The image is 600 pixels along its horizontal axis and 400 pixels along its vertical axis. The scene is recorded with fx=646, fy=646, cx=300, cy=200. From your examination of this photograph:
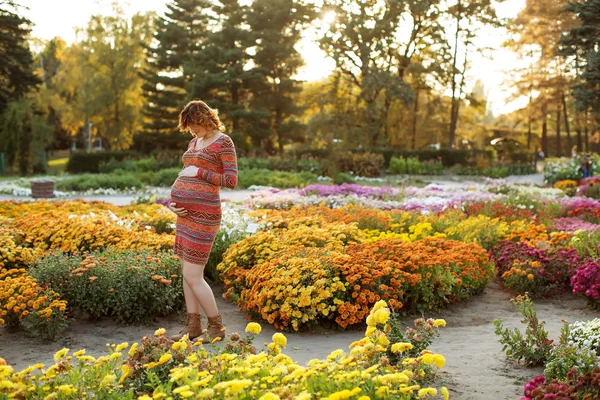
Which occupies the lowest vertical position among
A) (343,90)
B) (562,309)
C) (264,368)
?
(562,309)

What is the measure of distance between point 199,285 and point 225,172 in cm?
84

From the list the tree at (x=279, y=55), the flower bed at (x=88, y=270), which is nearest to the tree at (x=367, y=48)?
the tree at (x=279, y=55)

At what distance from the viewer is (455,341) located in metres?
4.92

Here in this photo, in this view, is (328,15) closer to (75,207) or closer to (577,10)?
(577,10)

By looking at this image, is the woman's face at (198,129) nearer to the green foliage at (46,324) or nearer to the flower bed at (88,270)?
the flower bed at (88,270)

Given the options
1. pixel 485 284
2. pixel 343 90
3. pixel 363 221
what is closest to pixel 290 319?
pixel 485 284

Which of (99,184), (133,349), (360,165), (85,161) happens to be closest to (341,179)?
(360,165)

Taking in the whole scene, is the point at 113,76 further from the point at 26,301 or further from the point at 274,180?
the point at 26,301

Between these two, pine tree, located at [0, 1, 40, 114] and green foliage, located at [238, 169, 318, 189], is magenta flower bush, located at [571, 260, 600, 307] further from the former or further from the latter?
pine tree, located at [0, 1, 40, 114]

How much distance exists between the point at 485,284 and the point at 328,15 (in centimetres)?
2995

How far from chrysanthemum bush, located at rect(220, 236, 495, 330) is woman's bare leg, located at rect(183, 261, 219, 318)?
688 millimetres

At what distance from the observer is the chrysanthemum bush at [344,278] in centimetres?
525

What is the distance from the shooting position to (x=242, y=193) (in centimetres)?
1609

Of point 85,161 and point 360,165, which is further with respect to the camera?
point 85,161
